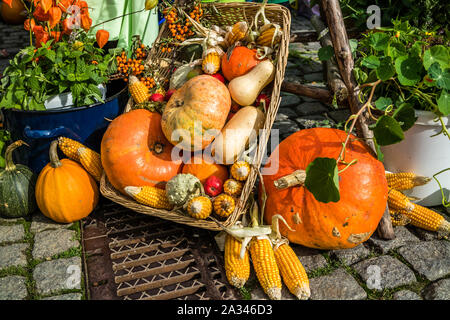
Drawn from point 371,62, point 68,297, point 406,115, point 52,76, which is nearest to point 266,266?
point 68,297

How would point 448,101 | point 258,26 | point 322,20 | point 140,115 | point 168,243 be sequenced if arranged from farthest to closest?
point 322,20 → point 258,26 → point 140,115 → point 168,243 → point 448,101

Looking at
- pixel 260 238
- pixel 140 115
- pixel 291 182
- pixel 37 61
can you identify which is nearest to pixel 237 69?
pixel 140 115

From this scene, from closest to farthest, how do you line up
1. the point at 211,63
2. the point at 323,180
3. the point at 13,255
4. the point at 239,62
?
1. the point at 323,180
2. the point at 13,255
3. the point at 239,62
4. the point at 211,63

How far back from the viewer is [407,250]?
2582 millimetres

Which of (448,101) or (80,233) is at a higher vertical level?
(448,101)

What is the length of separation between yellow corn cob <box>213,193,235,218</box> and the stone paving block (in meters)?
0.81

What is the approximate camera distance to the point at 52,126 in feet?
9.55

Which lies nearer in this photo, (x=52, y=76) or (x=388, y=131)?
(x=388, y=131)

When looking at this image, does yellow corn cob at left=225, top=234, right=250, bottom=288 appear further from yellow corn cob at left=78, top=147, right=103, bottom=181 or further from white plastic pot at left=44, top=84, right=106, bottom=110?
white plastic pot at left=44, top=84, right=106, bottom=110

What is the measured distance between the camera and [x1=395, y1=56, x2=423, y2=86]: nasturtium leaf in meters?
2.50

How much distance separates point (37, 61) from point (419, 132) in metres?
2.66

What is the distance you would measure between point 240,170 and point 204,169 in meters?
0.27

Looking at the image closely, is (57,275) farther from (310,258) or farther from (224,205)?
(310,258)

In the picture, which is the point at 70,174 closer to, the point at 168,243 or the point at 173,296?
the point at 168,243
